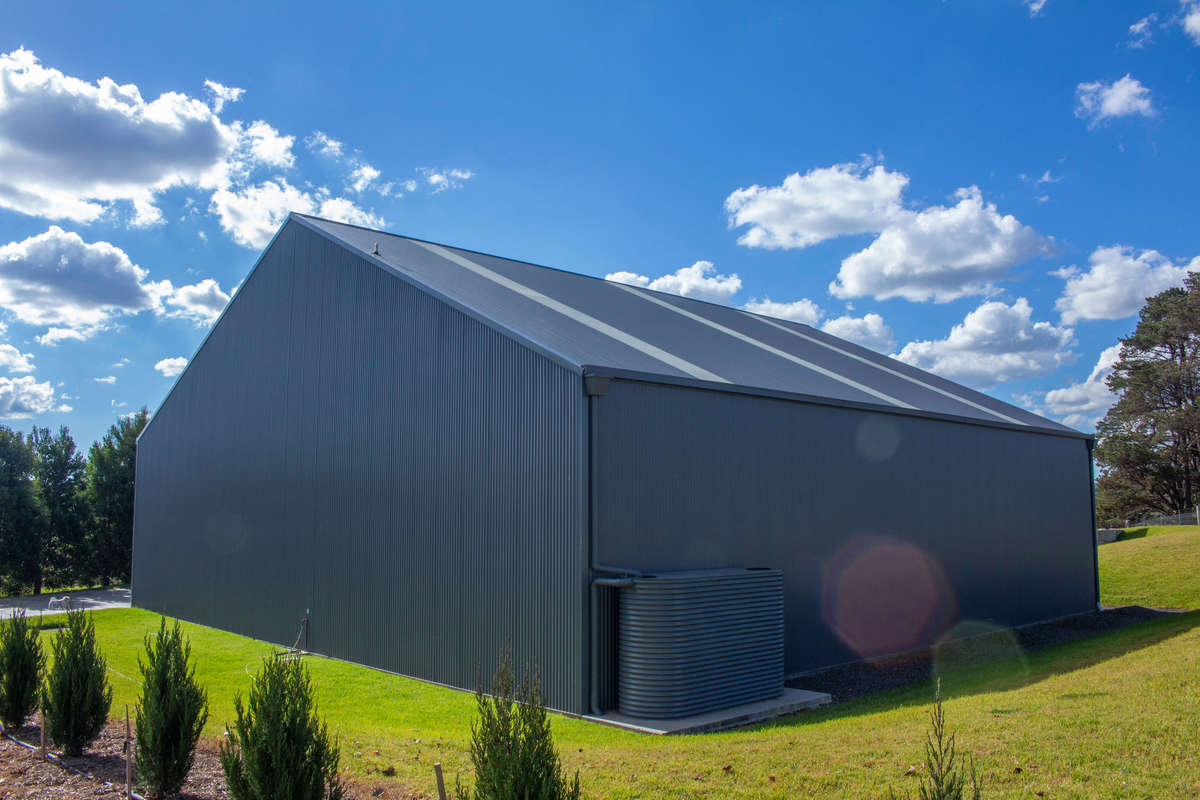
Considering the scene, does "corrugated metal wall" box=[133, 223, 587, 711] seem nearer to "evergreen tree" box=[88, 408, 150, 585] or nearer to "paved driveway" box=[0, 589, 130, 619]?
"paved driveway" box=[0, 589, 130, 619]

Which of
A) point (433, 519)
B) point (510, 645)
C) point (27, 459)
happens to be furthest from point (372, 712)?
point (27, 459)

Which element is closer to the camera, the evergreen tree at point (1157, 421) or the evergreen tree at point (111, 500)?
the evergreen tree at point (111, 500)

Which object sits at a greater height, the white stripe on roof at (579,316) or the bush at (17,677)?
the white stripe on roof at (579,316)

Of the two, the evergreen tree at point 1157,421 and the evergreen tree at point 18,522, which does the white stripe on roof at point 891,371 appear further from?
the evergreen tree at point 1157,421

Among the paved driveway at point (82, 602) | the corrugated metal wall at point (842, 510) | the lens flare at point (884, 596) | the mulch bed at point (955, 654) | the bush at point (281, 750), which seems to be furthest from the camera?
the paved driveway at point (82, 602)

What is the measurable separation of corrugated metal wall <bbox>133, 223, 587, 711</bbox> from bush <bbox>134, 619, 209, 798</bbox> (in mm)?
4288

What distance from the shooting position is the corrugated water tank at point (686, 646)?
9.64 m

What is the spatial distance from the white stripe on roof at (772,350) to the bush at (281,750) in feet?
40.9

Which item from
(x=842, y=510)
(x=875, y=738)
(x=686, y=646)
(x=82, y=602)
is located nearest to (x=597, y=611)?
(x=686, y=646)

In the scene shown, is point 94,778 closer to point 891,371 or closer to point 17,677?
point 17,677

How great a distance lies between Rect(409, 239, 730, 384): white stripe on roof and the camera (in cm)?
1245

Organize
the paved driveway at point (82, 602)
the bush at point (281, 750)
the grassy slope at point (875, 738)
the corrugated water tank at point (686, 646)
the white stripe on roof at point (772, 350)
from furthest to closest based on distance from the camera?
the paved driveway at point (82, 602) → the white stripe on roof at point (772, 350) → the corrugated water tank at point (686, 646) → the grassy slope at point (875, 738) → the bush at point (281, 750)

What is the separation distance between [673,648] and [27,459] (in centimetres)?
3275

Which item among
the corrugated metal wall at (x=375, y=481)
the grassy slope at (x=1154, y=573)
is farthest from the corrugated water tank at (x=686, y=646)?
the grassy slope at (x=1154, y=573)
